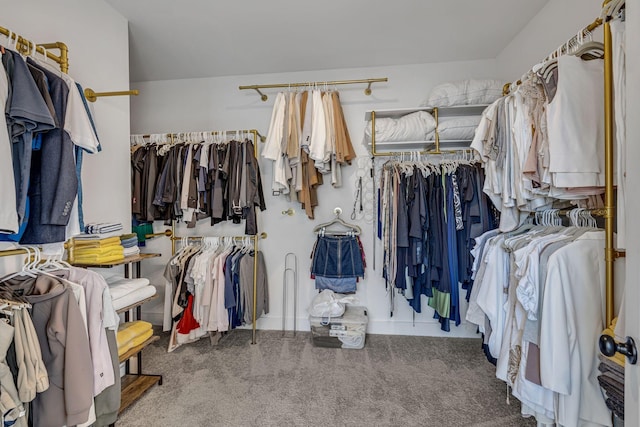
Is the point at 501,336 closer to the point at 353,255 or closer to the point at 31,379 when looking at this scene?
the point at 353,255

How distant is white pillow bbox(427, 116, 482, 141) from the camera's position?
2.50m

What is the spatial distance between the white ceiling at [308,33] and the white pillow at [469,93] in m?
0.42

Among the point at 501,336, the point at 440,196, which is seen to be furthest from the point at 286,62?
the point at 501,336

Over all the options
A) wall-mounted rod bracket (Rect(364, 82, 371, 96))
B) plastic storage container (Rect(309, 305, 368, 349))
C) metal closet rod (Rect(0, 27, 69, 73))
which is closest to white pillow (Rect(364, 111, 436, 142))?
wall-mounted rod bracket (Rect(364, 82, 371, 96))

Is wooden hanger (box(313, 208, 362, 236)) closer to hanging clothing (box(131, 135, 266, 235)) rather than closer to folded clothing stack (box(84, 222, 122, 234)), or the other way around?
hanging clothing (box(131, 135, 266, 235))

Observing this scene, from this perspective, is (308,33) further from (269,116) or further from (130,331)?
(130,331)

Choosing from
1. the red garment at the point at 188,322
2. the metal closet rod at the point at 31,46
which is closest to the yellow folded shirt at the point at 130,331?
the red garment at the point at 188,322

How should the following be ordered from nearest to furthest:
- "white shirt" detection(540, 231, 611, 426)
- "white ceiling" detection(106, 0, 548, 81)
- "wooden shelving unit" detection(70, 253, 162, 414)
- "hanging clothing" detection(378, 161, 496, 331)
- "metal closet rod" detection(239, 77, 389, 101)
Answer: "white shirt" detection(540, 231, 611, 426)
"wooden shelving unit" detection(70, 253, 162, 414)
"white ceiling" detection(106, 0, 548, 81)
"hanging clothing" detection(378, 161, 496, 331)
"metal closet rod" detection(239, 77, 389, 101)

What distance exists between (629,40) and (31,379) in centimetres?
213

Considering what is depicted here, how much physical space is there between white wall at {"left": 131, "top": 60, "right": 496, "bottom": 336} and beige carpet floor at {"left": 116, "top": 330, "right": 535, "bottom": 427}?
332 mm

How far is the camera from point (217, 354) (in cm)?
257

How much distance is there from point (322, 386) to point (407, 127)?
2145 mm

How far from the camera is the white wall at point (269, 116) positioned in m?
2.97

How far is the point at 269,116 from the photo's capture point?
3.15 metres
